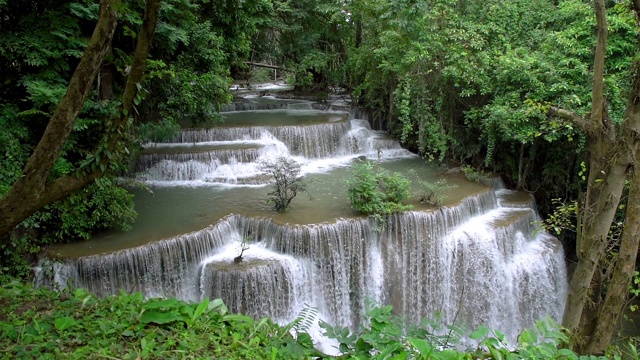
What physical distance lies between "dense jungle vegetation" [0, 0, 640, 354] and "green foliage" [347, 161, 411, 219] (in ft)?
7.95

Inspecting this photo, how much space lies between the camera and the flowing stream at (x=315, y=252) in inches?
271

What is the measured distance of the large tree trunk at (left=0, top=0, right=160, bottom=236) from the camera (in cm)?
302

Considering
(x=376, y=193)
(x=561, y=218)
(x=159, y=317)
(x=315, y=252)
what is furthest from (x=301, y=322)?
(x=561, y=218)

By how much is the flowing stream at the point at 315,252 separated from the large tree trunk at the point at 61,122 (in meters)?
3.69

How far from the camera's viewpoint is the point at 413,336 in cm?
297

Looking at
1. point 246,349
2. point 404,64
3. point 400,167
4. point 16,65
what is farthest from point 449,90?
point 246,349

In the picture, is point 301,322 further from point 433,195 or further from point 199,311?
point 433,195

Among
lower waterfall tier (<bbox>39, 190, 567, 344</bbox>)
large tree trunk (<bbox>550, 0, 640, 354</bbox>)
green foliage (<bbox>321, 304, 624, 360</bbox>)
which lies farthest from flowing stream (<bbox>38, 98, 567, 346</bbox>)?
green foliage (<bbox>321, 304, 624, 360</bbox>)

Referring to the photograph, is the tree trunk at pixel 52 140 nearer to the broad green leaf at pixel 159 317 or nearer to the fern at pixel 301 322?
the broad green leaf at pixel 159 317

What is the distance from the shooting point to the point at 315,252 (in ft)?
24.8

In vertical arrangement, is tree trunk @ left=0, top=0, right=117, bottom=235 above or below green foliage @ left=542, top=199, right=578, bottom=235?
above

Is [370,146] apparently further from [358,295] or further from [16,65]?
[16,65]

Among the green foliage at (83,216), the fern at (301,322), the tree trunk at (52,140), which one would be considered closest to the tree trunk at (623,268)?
the fern at (301,322)

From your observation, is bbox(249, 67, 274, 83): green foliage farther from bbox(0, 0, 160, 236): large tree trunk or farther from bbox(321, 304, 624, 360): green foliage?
bbox(321, 304, 624, 360): green foliage
